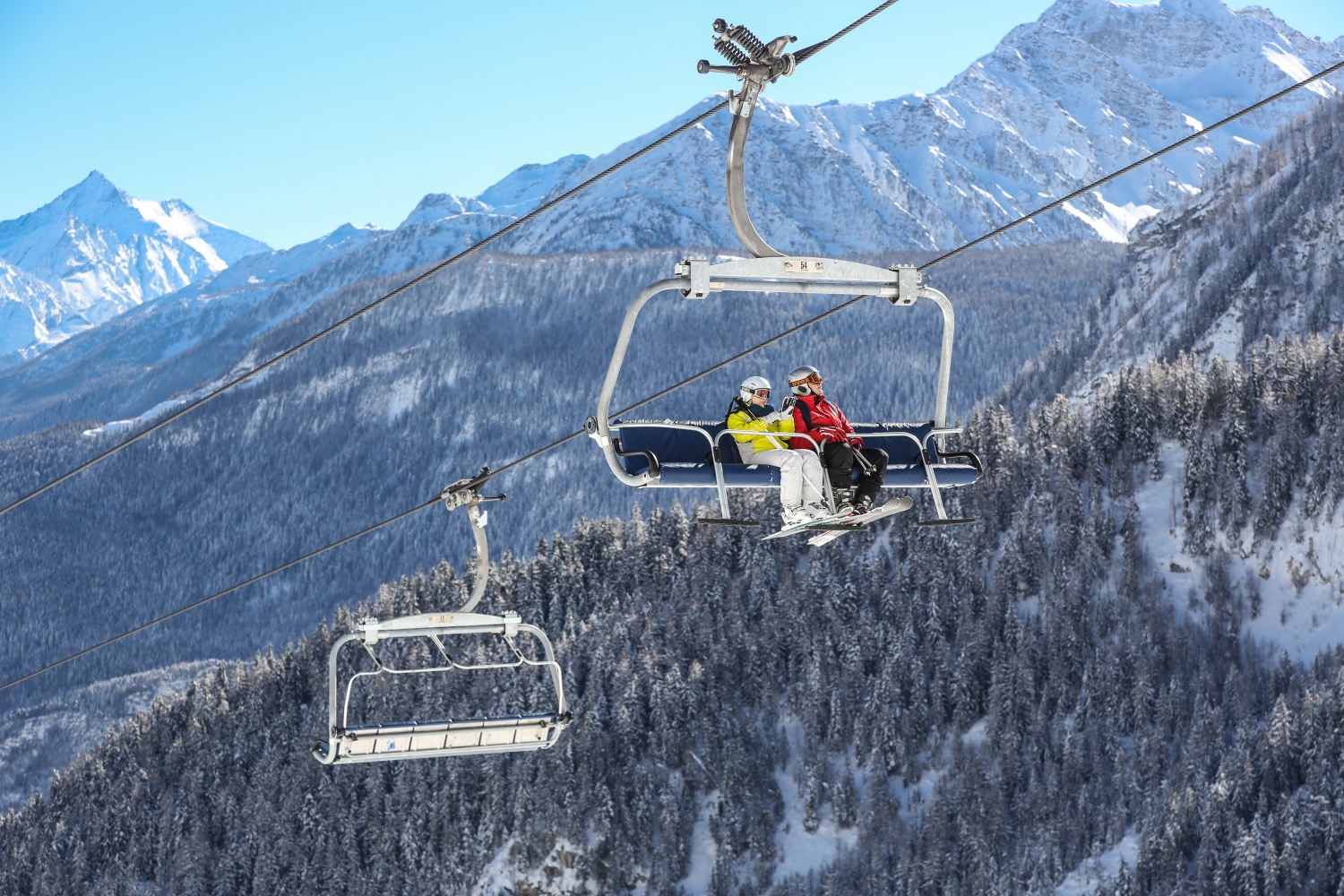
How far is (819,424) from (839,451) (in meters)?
0.55

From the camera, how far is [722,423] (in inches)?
799

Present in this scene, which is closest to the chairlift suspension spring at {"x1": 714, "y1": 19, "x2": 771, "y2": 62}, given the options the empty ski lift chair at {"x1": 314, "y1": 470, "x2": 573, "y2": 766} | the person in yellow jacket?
the person in yellow jacket

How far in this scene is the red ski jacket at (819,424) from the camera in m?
20.0

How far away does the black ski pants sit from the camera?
19.8 metres

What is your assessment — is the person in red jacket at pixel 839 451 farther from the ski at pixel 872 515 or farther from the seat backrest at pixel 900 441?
the seat backrest at pixel 900 441

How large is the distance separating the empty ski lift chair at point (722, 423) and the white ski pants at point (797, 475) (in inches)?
5.5

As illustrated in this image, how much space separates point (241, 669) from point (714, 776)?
5032 cm

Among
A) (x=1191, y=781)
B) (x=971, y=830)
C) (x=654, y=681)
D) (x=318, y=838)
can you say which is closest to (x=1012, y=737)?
(x=971, y=830)

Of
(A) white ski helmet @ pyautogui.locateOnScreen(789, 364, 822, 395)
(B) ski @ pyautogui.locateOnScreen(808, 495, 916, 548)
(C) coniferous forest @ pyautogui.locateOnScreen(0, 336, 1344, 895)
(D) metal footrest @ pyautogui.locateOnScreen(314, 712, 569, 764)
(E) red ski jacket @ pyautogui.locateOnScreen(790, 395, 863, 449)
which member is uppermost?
(A) white ski helmet @ pyautogui.locateOnScreen(789, 364, 822, 395)

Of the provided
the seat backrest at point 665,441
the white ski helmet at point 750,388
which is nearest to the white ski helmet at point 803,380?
the white ski helmet at point 750,388

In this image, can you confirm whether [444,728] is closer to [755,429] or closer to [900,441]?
[755,429]

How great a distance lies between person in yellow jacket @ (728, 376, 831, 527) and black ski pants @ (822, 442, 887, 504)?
19 cm

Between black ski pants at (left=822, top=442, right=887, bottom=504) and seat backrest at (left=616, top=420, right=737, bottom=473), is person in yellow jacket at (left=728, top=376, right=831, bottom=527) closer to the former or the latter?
black ski pants at (left=822, top=442, right=887, bottom=504)

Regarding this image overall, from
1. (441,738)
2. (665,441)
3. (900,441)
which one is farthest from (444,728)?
(900,441)
